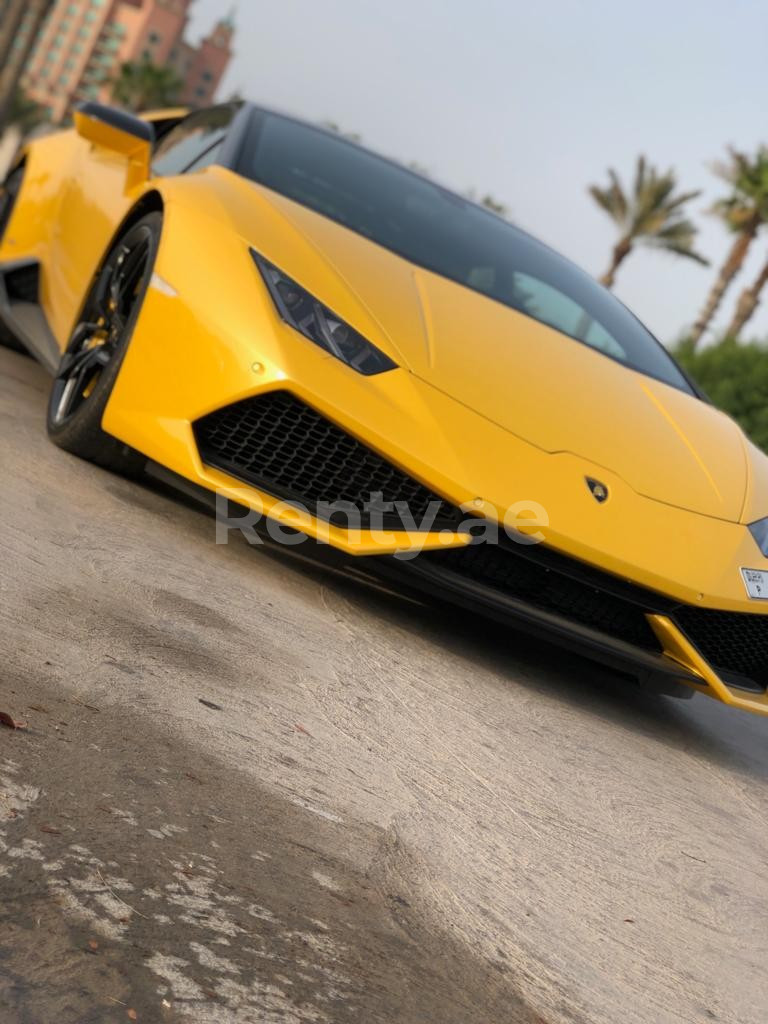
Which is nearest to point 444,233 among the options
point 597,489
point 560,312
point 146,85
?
point 560,312

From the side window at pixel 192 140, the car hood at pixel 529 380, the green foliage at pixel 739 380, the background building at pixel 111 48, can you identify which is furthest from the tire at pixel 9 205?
the background building at pixel 111 48

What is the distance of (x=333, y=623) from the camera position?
347 centimetres

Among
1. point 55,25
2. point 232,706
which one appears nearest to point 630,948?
point 232,706

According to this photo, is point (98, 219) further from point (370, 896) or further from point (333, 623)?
point (370, 896)

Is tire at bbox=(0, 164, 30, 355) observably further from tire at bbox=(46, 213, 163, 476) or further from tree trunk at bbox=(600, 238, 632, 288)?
tree trunk at bbox=(600, 238, 632, 288)

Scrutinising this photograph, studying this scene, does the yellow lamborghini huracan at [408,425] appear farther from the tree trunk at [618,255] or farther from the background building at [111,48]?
the background building at [111,48]

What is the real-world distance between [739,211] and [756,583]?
30.1 metres

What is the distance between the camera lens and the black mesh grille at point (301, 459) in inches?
134

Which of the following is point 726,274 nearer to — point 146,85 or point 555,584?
point 555,584

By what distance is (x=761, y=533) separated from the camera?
3.93 metres

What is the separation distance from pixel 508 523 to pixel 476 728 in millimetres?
530

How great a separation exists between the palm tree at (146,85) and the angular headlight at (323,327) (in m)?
66.2

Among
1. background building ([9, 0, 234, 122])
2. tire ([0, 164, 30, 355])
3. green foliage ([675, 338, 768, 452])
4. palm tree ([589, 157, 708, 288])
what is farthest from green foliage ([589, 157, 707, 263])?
background building ([9, 0, 234, 122])

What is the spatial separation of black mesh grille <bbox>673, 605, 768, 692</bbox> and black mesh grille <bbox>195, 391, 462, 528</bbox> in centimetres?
76
